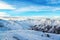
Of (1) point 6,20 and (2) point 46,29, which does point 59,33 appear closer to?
(2) point 46,29

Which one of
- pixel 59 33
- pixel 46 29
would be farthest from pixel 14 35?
pixel 59 33

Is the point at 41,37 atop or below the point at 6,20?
below

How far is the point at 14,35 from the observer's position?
5070mm

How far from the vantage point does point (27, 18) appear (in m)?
5.28

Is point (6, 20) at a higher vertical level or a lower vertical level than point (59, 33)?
higher

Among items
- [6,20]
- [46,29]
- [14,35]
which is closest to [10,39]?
[14,35]

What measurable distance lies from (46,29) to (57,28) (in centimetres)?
30

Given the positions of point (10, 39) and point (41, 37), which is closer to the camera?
point (10, 39)

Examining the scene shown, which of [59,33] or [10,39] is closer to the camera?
[10,39]

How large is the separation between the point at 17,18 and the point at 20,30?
325 mm

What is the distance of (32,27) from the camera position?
5246 millimetres

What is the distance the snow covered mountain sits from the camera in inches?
203

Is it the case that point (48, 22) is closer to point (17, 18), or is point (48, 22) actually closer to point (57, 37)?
point (57, 37)

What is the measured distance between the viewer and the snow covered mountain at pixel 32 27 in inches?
203
